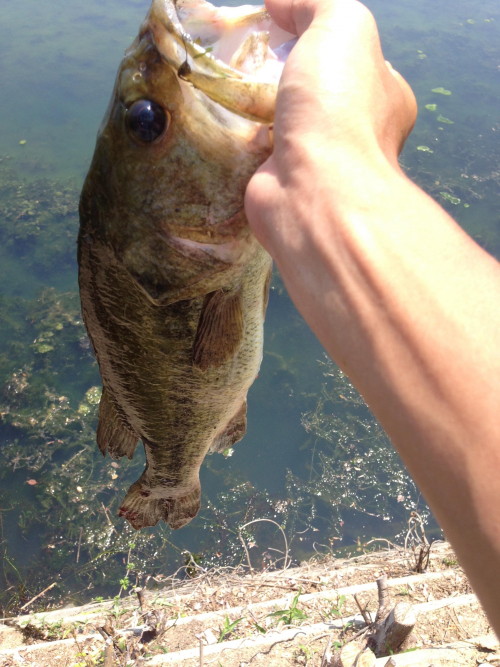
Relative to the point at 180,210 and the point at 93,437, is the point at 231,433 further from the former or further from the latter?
the point at 93,437

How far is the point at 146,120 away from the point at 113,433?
1.50 m

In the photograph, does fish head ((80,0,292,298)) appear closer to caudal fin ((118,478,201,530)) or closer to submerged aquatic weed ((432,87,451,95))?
caudal fin ((118,478,201,530))

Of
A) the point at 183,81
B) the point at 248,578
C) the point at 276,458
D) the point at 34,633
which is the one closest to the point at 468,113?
the point at 276,458

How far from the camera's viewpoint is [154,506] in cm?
261

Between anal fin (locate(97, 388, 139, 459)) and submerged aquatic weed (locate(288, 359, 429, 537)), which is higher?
anal fin (locate(97, 388, 139, 459))

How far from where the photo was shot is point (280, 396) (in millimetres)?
6500

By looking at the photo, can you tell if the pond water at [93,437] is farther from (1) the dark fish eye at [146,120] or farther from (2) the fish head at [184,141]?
(1) the dark fish eye at [146,120]

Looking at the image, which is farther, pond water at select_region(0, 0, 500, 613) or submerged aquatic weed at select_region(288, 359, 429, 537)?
submerged aquatic weed at select_region(288, 359, 429, 537)

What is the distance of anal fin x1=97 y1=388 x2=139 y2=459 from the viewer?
7.04ft

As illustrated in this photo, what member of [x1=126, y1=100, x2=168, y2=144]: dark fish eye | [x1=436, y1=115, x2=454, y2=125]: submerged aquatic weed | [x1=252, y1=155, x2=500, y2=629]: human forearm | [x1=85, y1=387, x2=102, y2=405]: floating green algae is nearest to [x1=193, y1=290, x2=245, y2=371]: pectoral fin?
[x1=126, y1=100, x2=168, y2=144]: dark fish eye

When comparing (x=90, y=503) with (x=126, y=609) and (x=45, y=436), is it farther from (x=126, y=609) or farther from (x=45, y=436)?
(x=126, y=609)

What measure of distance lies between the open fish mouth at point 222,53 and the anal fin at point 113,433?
1476mm

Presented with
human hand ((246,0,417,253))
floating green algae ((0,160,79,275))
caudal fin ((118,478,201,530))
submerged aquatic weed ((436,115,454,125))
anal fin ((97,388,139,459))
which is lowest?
floating green algae ((0,160,79,275))

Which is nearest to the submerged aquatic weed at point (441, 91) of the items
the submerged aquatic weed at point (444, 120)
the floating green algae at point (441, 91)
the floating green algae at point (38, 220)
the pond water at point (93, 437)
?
the floating green algae at point (441, 91)
